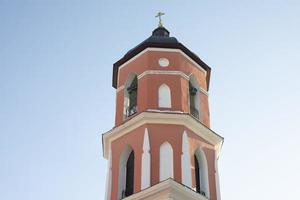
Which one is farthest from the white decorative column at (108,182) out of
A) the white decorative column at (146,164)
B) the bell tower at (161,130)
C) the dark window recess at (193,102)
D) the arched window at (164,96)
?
the dark window recess at (193,102)

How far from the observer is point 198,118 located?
71.0 feet

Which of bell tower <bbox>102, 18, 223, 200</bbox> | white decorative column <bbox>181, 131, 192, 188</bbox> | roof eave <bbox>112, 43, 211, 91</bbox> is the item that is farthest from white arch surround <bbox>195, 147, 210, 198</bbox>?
roof eave <bbox>112, 43, 211, 91</bbox>

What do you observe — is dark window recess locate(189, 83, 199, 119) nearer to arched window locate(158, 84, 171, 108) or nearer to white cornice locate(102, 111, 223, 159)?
white cornice locate(102, 111, 223, 159)

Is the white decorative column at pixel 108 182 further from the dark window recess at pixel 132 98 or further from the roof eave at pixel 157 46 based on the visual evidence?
the roof eave at pixel 157 46

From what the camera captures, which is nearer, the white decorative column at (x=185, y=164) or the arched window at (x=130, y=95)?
the white decorative column at (x=185, y=164)

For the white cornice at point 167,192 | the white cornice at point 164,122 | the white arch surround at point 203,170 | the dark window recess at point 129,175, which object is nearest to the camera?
the white cornice at point 167,192

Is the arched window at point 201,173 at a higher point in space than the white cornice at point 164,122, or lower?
lower

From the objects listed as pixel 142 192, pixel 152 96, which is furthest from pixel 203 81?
pixel 142 192

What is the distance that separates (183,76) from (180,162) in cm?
405

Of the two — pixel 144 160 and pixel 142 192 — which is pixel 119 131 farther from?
pixel 142 192

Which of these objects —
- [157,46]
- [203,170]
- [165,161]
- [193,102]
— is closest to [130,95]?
[157,46]

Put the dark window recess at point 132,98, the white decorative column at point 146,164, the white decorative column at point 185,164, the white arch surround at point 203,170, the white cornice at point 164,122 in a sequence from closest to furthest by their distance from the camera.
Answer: the white decorative column at point 146,164
the white decorative column at point 185,164
the white arch surround at point 203,170
the white cornice at point 164,122
the dark window recess at point 132,98

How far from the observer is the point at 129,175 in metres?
19.9

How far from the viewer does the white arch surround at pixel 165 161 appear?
1869 centimetres
